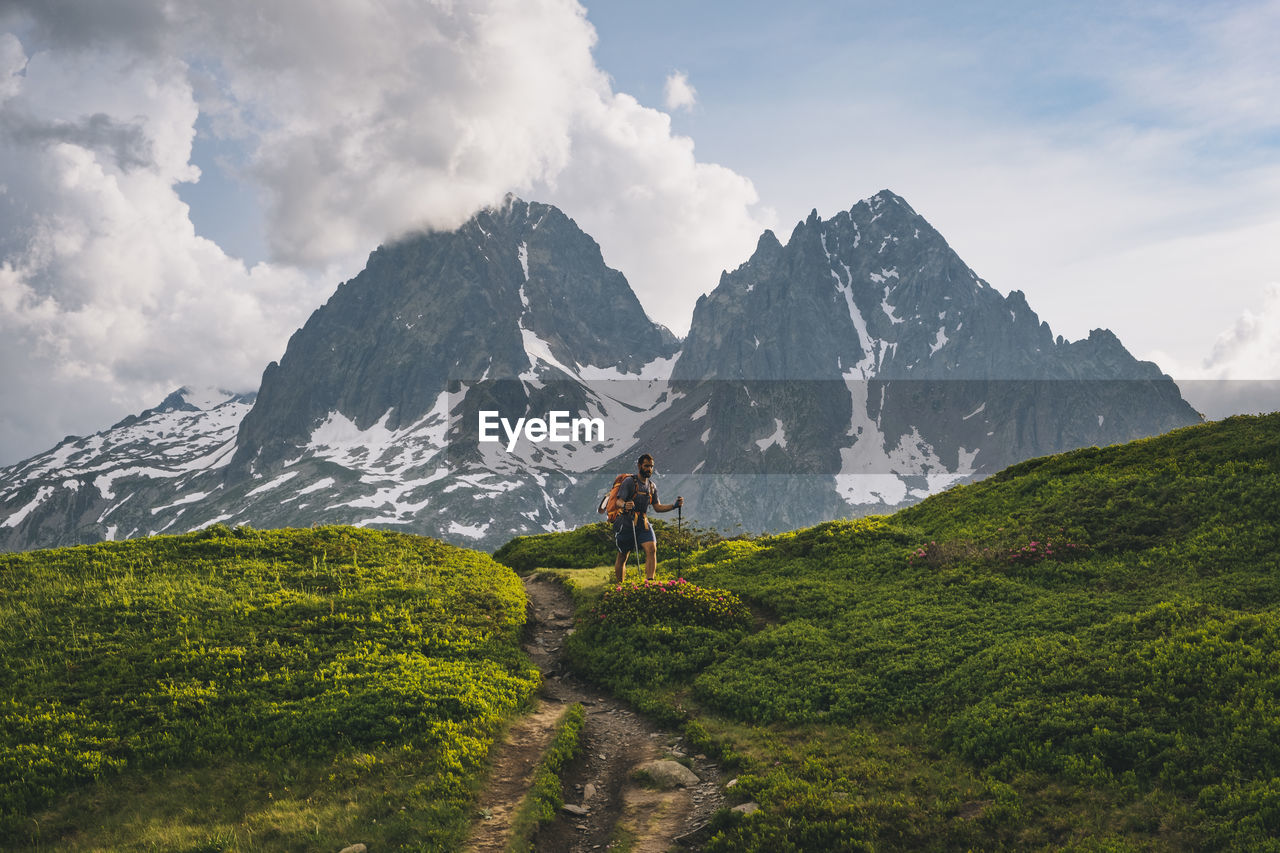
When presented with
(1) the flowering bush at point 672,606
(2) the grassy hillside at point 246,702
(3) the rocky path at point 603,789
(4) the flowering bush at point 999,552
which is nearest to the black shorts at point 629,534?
(1) the flowering bush at point 672,606

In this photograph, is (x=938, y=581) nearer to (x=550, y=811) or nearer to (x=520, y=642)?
(x=520, y=642)

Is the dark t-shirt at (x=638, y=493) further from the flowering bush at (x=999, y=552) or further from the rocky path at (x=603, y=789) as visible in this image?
the flowering bush at (x=999, y=552)

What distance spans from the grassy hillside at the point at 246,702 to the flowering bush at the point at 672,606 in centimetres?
297

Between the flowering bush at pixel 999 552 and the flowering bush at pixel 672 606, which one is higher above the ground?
the flowering bush at pixel 999 552

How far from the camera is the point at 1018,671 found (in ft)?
49.8

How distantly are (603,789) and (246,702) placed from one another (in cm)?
802

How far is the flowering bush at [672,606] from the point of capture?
2111 centimetres

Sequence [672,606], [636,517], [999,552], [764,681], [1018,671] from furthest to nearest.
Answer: [636,517]
[999,552]
[672,606]
[764,681]
[1018,671]

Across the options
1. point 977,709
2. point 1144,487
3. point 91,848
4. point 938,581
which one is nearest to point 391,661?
point 91,848

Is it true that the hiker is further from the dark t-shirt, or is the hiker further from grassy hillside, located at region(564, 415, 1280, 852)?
grassy hillside, located at region(564, 415, 1280, 852)

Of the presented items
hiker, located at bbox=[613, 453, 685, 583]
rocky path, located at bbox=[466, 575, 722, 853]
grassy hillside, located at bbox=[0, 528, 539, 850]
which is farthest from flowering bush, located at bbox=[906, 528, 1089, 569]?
grassy hillside, located at bbox=[0, 528, 539, 850]

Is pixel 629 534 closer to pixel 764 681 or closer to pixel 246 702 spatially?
pixel 764 681

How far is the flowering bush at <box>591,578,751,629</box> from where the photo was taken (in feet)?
69.3

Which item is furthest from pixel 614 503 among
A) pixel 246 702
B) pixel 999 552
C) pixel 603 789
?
pixel 999 552
